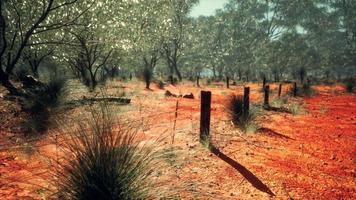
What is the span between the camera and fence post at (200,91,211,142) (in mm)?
7109

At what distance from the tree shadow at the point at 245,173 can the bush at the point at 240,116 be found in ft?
7.02

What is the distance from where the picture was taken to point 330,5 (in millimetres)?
56781

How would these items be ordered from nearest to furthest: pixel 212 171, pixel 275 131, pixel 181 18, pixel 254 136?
1. pixel 212 171
2. pixel 254 136
3. pixel 275 131
4. pixel 181 18

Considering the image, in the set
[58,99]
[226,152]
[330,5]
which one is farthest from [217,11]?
[226,152]

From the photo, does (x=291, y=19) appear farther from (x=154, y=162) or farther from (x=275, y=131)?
(x=154, y=162)

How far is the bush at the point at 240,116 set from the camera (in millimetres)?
8844

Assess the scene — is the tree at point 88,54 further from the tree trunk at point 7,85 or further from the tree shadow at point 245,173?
the tree shadow at point 245,173

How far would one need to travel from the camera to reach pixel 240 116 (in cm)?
938

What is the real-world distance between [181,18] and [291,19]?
22080 millimetres

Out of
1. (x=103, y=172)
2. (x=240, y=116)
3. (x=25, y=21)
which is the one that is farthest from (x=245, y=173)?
(x=25, y=21)

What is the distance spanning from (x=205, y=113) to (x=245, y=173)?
6.04 ft

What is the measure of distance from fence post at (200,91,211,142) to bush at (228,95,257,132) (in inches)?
70.8

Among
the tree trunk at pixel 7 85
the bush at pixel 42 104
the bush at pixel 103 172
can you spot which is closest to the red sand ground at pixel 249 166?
the bush at pixel 103 172

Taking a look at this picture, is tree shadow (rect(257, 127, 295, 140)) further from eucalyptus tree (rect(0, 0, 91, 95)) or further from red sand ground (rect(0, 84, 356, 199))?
eucalyptus tree (rect(0, 0, 91, 95))
